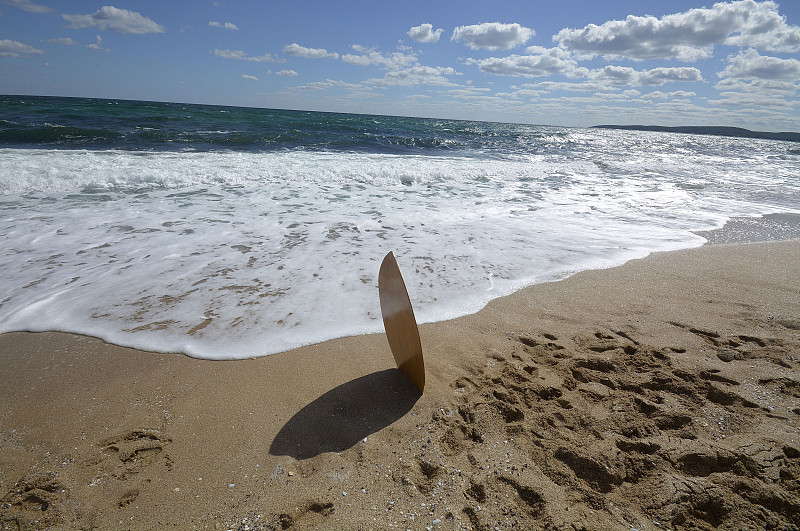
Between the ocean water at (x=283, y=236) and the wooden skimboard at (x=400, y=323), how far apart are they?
563mm

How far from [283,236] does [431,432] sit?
326 centimetres

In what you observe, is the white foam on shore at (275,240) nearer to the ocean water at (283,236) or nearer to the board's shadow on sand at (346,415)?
the ocean water at (283,236)

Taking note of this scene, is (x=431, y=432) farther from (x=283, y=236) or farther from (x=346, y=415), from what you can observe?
(x=283, y=236)

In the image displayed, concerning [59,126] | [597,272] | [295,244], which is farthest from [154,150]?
[597,272]

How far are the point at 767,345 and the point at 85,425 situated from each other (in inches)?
154

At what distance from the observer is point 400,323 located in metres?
2.22

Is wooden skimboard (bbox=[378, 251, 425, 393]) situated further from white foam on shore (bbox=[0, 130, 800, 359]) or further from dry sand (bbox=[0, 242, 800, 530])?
white foam on shore (bbox=[0, 130, 800, 359])

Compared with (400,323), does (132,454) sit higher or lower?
lower

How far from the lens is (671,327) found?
2812 millimetres

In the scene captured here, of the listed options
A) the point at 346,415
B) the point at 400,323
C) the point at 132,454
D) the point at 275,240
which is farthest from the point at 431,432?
the point at 275,240

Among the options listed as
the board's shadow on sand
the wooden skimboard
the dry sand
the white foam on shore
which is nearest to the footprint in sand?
the dry sand

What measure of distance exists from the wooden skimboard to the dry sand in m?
0.12

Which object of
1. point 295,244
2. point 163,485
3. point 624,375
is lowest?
point 163,485

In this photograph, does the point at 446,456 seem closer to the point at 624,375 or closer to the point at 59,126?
the point at 624,375
